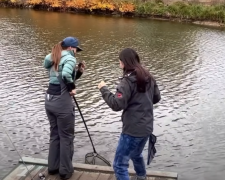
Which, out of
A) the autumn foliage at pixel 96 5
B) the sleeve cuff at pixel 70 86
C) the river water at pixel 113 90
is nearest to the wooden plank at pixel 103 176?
the sleeve cuff at pixel 70 86

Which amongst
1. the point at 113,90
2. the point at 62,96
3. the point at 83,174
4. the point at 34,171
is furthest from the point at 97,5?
the point at 62,96

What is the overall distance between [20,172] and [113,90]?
7.82m

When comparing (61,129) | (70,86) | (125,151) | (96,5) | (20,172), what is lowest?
(20,172)

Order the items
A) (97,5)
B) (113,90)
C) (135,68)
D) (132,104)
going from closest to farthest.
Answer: (135,68), (132,104), (113,90), (97,5)

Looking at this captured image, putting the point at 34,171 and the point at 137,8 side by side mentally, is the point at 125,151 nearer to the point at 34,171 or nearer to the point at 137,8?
the point at 34,171

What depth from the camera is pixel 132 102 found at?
4898 millimetres

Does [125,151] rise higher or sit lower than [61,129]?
lower

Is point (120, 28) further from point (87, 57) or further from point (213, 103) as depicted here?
point (213, 103)

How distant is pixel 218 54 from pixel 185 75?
661 cm

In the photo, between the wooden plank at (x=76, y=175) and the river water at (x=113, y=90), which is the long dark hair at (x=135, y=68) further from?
the river water at (x=113, y=90)

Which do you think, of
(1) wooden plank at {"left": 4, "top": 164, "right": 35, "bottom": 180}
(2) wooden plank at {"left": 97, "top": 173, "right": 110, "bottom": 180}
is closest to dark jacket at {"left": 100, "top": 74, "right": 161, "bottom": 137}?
(2) wooden plank at {"left": 97, "top": 173, "right": 110, "bottom": 180}

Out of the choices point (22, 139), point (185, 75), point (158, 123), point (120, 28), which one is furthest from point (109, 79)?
point (120, 28)

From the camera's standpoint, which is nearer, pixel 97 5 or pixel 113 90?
pixel 113 90

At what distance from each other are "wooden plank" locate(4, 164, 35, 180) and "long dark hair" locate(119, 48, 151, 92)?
2.75 meters
